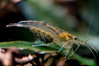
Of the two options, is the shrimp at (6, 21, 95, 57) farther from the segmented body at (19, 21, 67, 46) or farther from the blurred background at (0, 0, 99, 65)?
the blurred background at (0, 0, 99, 65)

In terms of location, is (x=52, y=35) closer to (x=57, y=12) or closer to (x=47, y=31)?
(x=47, y=31)

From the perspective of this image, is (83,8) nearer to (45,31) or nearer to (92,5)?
(92,5)

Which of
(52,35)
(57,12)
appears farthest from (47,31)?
(57,12)

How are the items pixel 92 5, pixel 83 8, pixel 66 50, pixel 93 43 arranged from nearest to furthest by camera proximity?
pixel 66 50
pixel 93 43
pixel 92 5
pixel 83 8

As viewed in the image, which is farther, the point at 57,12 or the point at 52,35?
the point at 57,12

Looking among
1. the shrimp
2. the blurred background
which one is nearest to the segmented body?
the shrimp

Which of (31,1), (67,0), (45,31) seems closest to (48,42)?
(45,31)

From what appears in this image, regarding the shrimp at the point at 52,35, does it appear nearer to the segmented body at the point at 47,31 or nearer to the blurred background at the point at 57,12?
the segmented body at the point at 47,31

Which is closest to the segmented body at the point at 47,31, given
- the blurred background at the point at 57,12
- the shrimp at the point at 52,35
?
the shrimp at the point at 52,35

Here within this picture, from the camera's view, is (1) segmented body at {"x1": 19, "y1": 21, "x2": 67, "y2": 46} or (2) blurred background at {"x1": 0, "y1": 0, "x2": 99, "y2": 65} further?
(2) blurred background at {"x1": 0, "y1": 0, "x2": 99, "y2": 65}

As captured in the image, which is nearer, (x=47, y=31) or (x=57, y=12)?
(x=47, y=31)

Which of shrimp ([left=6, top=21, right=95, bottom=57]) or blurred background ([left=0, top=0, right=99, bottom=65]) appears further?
blurred background ([left=0, top=0, right=99, bottom=65])
